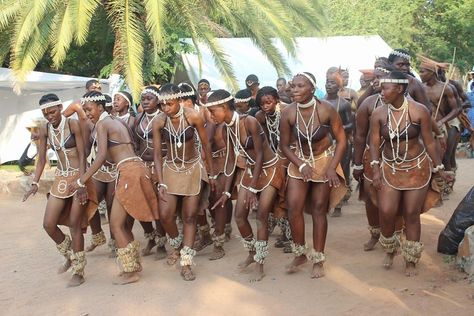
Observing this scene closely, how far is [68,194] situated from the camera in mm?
5352

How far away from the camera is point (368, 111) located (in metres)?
5.43

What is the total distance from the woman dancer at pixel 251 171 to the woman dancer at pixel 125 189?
2.41 ft

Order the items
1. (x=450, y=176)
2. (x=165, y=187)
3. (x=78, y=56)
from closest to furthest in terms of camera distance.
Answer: (x=450, y=176) → (x=165, y=187) → (x=78, y=56)

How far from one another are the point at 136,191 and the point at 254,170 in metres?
1.11

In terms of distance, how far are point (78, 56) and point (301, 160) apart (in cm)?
1212

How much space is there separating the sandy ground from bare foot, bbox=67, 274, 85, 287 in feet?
0.25

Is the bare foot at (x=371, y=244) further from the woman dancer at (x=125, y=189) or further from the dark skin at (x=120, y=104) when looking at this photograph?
the dark skin at (x=120, y=104)

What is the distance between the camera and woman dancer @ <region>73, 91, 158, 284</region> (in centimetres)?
525

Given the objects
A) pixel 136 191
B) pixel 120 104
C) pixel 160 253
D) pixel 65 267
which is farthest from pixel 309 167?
pixel 65 267

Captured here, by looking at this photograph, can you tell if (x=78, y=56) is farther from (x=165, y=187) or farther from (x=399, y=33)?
(x=399, y=33)

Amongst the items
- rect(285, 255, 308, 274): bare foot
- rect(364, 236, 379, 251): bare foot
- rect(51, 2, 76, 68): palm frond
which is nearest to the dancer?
rect(364, 236, 379, 251): bare foot

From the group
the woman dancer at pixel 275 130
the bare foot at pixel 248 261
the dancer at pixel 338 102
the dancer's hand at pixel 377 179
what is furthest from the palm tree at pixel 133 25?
the dancer's hand at pixel 377 179

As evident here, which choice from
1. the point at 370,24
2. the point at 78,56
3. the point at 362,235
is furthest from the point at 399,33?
the point at 362,235

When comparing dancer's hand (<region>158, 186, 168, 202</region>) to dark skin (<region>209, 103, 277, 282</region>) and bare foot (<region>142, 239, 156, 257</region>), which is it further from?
bare foot (<region>142, 239, 156, 257</region>)
